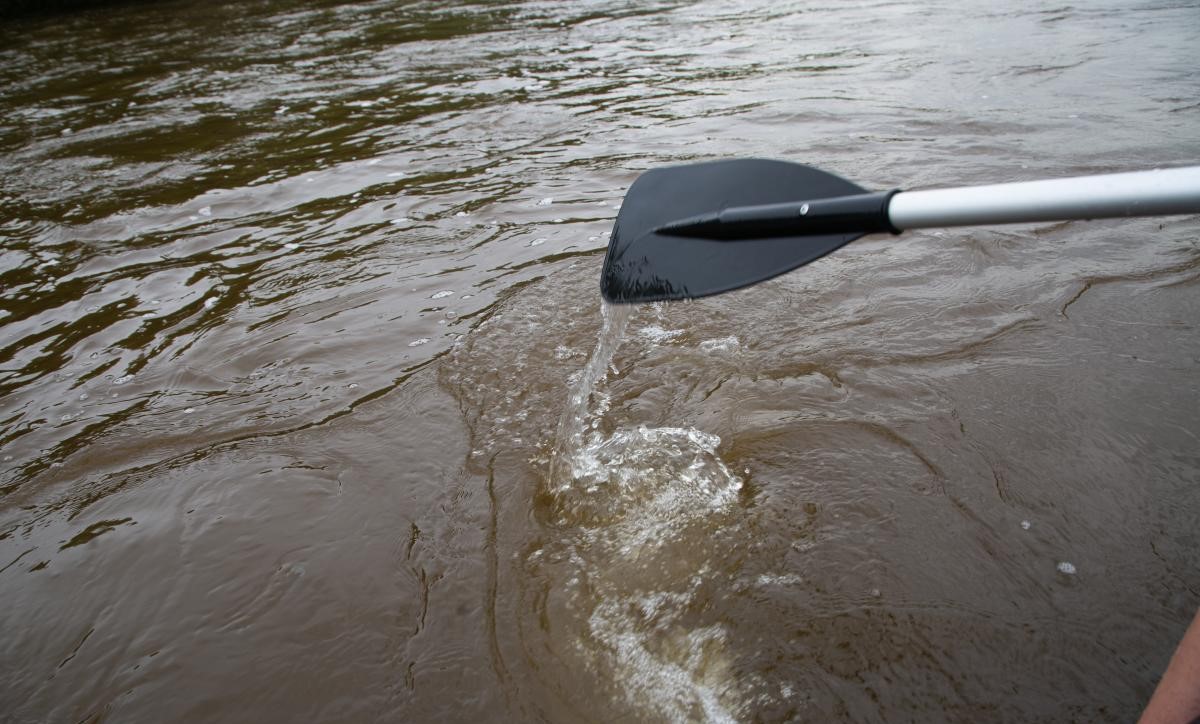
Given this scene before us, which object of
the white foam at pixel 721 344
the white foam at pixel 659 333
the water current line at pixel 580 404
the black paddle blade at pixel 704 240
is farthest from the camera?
the white foam at pixel 659 333

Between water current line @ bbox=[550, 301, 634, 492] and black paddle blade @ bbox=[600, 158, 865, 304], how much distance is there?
0.35 metres

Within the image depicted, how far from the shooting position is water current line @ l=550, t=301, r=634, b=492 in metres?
2.47

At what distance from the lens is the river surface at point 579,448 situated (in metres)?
1.86

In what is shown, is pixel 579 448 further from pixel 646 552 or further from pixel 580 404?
pixel 646 552

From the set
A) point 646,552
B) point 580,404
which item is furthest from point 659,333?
point 646,552

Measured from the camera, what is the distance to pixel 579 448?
2568mm

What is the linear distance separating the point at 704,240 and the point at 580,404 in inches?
43.4

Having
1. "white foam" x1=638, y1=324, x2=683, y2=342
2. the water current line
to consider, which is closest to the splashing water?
the water current line

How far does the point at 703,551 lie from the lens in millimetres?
2137

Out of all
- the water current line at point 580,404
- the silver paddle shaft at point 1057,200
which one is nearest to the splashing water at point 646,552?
the water current line at point 580,404

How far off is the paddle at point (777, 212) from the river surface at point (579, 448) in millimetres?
788

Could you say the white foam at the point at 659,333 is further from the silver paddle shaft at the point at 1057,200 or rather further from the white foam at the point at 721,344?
the silver paddle shaft at the point at 1057,200

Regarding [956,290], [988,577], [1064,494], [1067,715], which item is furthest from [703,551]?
[956,290]

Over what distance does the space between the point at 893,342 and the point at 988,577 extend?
3.97 feet
